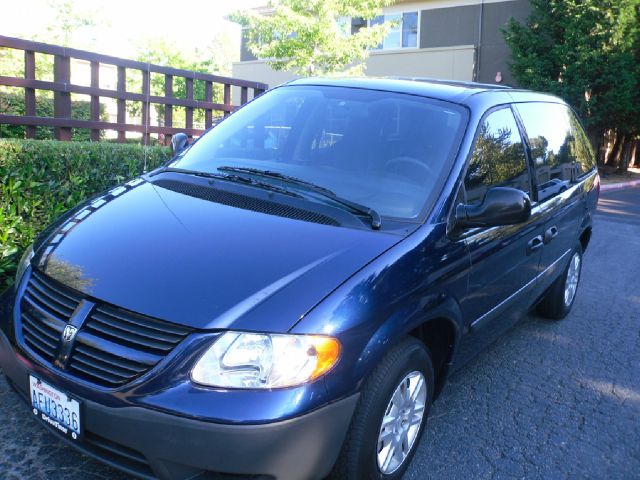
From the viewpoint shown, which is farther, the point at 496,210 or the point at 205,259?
the point at 496,210

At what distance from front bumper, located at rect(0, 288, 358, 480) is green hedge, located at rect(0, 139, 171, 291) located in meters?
2.40

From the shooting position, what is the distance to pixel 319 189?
3.05 metres

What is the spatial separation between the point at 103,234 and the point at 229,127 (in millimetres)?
1414

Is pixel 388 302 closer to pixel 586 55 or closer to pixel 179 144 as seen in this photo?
pixel 179 144

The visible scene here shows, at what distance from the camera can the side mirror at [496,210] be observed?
2.86 metres

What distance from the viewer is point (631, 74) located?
17.3 meters

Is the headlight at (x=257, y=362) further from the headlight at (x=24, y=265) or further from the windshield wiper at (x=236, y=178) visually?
the headlight at (x=24, y=265)

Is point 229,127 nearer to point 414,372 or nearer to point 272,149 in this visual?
point 272,149

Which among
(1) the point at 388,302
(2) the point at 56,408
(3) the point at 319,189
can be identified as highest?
(3) the point at 319,189

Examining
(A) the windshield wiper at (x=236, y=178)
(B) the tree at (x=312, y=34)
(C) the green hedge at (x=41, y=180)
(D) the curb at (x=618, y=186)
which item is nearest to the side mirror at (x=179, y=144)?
(A) the windshield wiper at (x=236, y=178)

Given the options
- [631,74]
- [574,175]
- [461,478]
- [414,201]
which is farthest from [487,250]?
[631,74]

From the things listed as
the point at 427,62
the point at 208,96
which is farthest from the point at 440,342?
the point at 427,62

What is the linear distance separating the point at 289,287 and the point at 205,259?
413 mm

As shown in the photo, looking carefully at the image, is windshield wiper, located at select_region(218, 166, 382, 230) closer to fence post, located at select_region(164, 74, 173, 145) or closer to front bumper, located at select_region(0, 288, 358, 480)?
front bumper, located at select_region(0, 288, 358, 480)
